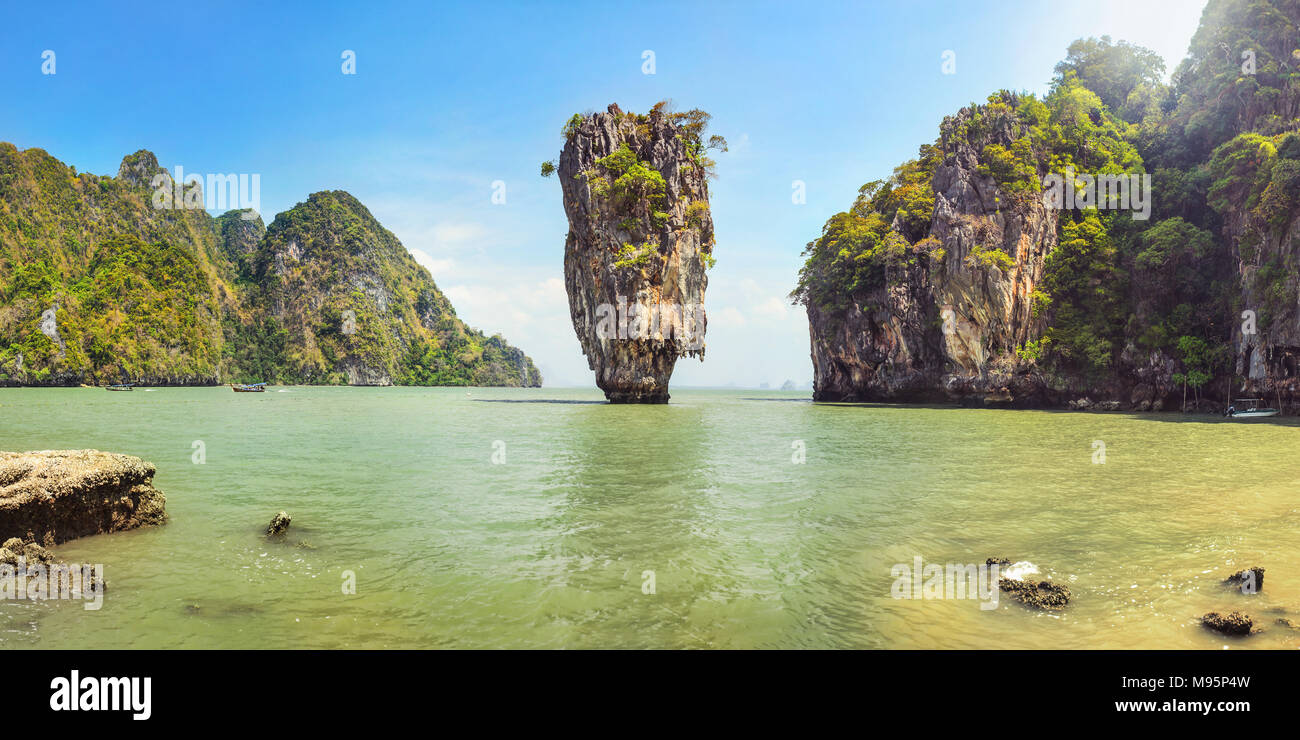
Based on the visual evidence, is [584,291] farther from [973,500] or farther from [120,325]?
[120,325]

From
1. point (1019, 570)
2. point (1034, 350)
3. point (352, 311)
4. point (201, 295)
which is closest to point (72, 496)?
point (1019, 570)

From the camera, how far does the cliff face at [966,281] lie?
42.1m

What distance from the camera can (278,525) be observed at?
837cm

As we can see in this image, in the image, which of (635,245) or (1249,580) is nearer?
(1249,580)

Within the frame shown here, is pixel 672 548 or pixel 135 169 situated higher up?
pixel 135 169

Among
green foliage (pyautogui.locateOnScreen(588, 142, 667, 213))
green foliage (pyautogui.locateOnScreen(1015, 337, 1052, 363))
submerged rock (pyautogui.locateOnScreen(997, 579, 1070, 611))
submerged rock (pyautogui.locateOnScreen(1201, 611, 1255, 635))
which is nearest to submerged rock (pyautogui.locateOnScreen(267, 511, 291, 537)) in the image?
submerged rock (pyautogui.locateOnScreen(997, 579, 1070, 611))

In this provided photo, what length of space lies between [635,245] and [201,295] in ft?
338

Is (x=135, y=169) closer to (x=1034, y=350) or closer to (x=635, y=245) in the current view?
(x=635, y=245)

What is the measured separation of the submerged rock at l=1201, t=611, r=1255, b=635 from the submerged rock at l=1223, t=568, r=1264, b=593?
1312 millimetres


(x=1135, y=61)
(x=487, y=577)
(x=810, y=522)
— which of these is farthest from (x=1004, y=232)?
(x=487, y=577)

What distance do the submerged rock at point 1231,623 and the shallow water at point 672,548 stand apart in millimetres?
107

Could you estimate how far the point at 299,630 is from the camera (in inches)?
→ 201

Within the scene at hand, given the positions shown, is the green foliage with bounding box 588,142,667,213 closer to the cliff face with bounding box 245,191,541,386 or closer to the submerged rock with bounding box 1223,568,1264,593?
the submerged rock with bounding box 1223,568,1264,593

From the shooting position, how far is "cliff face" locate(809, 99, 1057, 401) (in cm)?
4212
